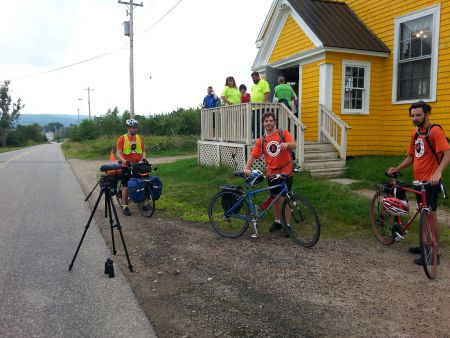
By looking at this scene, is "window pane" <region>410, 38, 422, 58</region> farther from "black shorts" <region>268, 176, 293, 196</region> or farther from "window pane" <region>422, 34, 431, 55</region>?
"black shorts" <region>268, 176, 293, 196</region>

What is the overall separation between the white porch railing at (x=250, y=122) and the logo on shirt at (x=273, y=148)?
14.0ft

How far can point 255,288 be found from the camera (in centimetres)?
438

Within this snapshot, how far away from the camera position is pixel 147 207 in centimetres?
816

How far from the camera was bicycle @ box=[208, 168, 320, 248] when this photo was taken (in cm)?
580

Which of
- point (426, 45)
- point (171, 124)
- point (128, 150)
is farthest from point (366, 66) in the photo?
point (171, 124)

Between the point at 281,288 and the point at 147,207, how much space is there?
14.4 ft

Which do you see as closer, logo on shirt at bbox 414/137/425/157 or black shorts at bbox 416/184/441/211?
black shorts at bbox 416/184/441/211

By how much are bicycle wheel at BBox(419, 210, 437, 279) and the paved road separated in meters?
3.09

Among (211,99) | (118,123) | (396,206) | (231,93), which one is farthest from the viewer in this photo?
(118,123)

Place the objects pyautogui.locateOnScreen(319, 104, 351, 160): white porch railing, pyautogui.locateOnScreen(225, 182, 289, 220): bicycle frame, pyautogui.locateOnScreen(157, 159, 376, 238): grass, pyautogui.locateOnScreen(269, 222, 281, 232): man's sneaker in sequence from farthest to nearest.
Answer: pyautogui.locateOnScreen(319, 104, 351, 160): white porch railing
pyautogui.locateOnScreen(157, 159, 376, 238): grass
pyautogui.locateOnScreen(269, 222, 281, 232): man's sneaker
pyautogui.locateOnScreen(225, 182, 289, 220): bicycle frame

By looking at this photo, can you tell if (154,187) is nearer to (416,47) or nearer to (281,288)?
(281,288)

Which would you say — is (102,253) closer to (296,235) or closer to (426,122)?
(296,235)

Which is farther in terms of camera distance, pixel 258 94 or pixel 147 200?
pixel 258 94

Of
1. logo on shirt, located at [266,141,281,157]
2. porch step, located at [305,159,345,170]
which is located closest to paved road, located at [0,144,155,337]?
logo on shirt, located at [266,141,281,157]
